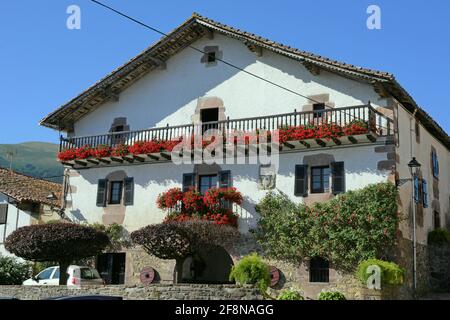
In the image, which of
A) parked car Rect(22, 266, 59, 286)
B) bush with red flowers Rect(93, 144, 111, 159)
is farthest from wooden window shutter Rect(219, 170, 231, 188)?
parked car Rect(22, 266, 59, 286)

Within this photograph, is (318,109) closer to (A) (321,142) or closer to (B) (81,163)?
(A) (321,142)

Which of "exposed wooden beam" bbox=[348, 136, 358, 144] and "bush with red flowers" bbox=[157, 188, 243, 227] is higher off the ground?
"exposed wooden beam" bbox=[348, 136, 358, 144]

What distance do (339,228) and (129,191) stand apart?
9.83 metres

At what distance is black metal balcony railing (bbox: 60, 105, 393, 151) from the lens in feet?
71.6

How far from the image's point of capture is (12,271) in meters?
27.3

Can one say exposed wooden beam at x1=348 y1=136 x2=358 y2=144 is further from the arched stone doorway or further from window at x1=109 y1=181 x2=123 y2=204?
window at x1=109 y1=181 x2=123 y2=204

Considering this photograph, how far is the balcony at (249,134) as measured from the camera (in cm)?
2156

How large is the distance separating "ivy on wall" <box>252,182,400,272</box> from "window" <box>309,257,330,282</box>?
1.12 ft

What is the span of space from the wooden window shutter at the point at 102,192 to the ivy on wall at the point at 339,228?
8.08 m

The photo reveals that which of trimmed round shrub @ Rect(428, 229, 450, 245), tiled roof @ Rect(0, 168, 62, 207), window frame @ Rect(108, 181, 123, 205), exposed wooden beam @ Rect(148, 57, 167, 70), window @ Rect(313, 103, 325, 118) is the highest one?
exposed wooden beam @ Rect(148, 57, 167, 70)

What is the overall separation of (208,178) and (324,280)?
6.48 m

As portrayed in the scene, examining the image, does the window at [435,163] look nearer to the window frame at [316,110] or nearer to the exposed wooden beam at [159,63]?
the window frame at [316,110]

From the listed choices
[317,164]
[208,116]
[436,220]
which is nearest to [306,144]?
[317,164]
